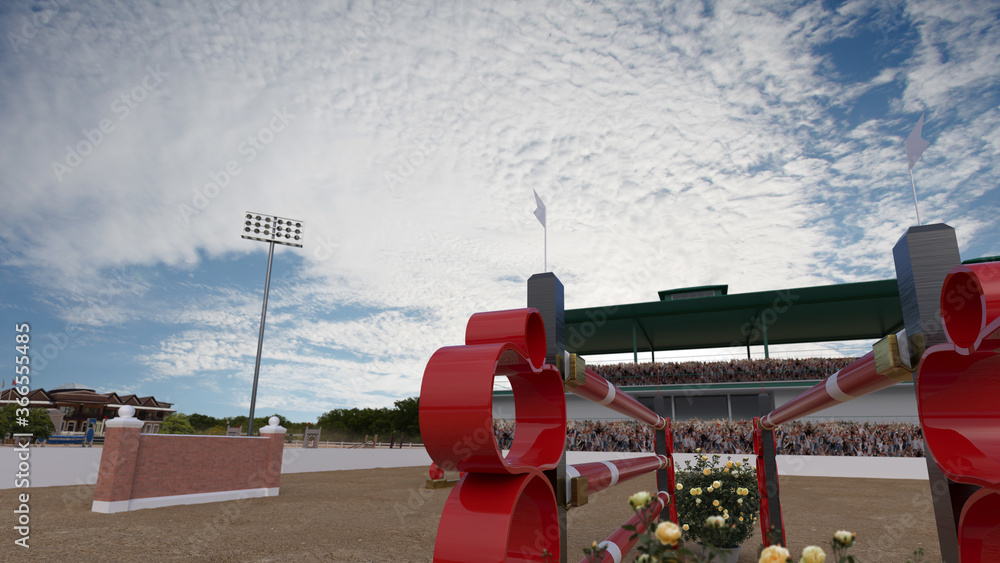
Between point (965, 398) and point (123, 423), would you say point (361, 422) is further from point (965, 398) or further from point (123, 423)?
point (965, 398)

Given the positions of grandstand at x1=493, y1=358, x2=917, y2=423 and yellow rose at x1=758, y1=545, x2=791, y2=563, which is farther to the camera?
grandstand at x1=493, y1=358, x2=917, y2=423

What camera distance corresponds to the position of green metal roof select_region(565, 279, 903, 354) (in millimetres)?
24812

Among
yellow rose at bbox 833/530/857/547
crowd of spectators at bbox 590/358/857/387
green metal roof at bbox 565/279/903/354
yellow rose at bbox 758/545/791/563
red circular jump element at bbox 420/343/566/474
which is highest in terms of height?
green metal roof at bbox 565/279/903/354

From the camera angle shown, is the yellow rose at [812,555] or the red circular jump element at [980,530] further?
Answer: the red circular jump element at [980,530]

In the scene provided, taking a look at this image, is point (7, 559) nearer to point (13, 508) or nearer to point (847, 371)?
point (13, 508)

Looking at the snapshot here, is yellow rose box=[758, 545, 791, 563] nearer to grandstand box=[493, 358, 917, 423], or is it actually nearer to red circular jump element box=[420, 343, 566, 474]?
red circular jump element box=[420, 343, 566, 474]

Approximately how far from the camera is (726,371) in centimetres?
2894

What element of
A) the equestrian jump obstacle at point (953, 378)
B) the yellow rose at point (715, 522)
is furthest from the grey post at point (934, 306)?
the yellow rose at point (715, 522)

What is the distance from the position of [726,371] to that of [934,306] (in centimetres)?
3033

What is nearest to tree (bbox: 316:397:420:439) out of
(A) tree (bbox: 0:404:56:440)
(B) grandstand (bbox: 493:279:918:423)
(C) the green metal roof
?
(B) grandstand (bbox: 493:279:918:423)

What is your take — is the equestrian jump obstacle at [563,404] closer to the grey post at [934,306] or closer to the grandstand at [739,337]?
the grey post at [934,306]

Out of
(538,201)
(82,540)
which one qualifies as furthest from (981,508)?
(82,540)

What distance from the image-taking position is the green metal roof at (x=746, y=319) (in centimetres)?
2481

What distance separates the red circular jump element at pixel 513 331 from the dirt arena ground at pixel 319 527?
18.4 ft
